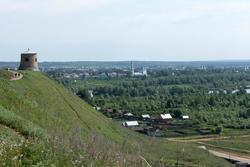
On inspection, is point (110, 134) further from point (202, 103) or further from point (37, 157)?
point (202, 103)

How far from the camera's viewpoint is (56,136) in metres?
11.2

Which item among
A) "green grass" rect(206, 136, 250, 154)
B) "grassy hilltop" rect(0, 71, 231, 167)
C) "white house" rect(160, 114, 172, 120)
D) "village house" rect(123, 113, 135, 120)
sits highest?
"grassy hilltop" rect(0, 71, 231, 167)

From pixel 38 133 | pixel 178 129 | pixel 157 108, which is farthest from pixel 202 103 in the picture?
pixel 38 133

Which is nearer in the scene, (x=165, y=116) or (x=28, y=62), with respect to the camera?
(x=28, y=62)

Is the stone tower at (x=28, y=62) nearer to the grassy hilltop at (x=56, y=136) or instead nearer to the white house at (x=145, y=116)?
the grassy hilltop at (x=56, y=136)

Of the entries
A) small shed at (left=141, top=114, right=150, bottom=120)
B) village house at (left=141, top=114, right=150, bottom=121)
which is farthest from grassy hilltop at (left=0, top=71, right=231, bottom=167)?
small shed at (left=141, top=114, right=150, bottom=120)

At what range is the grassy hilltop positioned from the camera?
7.82 metres

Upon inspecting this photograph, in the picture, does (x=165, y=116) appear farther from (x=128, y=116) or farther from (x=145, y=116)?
(x=128, y=116)

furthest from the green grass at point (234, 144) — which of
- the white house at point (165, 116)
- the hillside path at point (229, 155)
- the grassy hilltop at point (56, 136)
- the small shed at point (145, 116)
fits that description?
the small shed at point (145, 116)

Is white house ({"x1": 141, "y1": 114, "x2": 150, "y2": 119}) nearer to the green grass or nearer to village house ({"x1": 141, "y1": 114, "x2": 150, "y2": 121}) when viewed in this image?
village house ({"x1": 141, "y1": 114, "x2": 150, "y2": 121})

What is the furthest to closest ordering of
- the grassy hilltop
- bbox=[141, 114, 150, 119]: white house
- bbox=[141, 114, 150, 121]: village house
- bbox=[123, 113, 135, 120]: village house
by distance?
1. bbox=[123, 113, 135, 120]: village house
2. bbox=[141, 114, 150, 119]: white house
3. bbox=[141, 114, 150, 121]: village house
4. the grassy hilltop

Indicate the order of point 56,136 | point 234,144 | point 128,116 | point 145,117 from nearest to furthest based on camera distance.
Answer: point 56,136 < point 234,144 < point 145,117 < point 128,116

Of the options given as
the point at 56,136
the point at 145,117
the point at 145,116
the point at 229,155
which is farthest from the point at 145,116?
the point at 56,136

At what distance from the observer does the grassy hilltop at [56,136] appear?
782 cm
